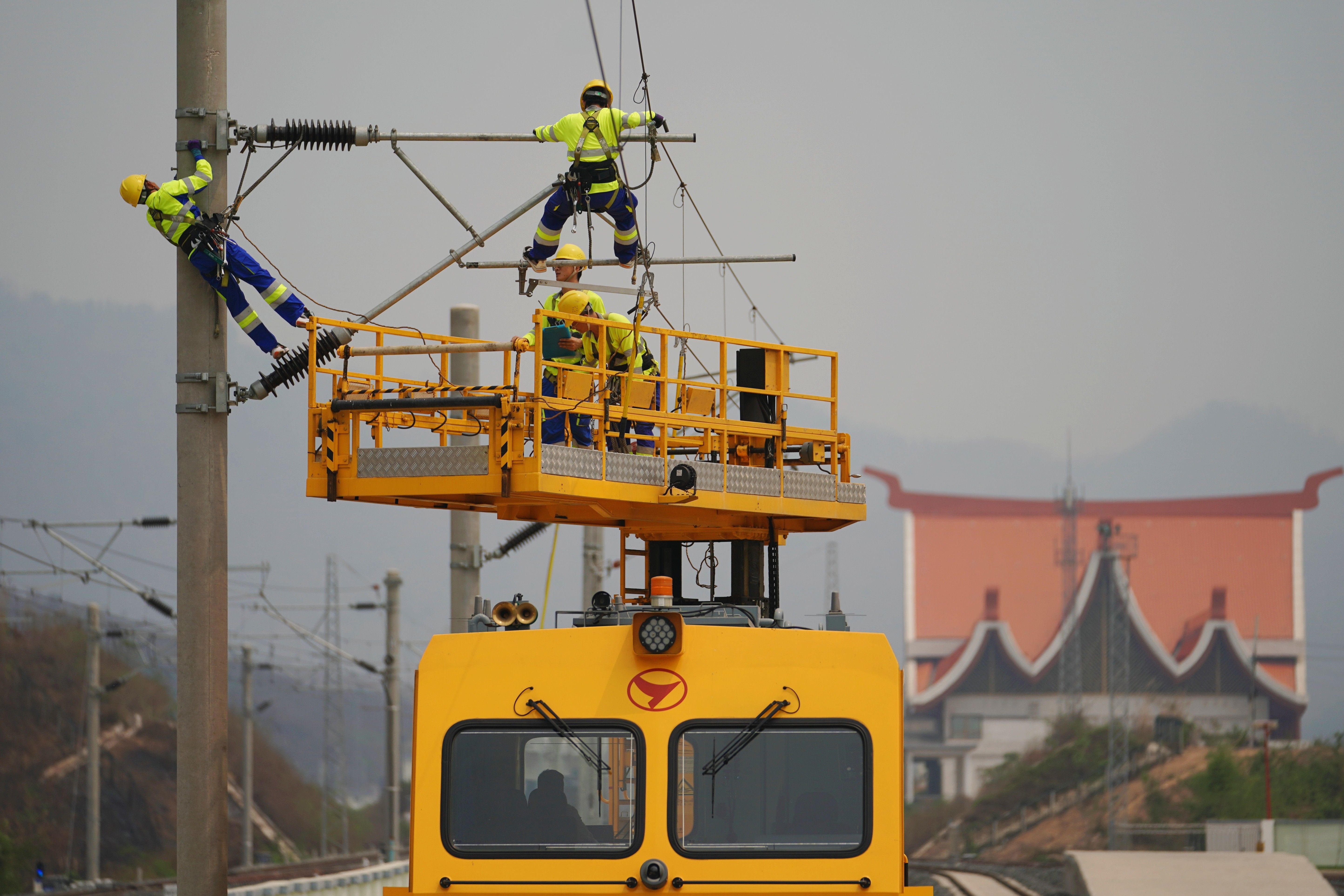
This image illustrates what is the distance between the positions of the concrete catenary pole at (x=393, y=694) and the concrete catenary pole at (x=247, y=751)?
8.20m

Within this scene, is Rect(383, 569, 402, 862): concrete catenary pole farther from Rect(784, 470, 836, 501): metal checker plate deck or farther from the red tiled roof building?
the red tiled roof building

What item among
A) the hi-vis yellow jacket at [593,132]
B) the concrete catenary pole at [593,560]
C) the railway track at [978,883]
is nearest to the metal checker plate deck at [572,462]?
the hi-vis yellow jacket at [593,132]

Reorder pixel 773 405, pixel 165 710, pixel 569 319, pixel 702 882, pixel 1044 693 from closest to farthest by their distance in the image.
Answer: pixel 702 882 → pixel 569 319 → pixel 773 405 → pixel 165 710 → pixel 1044 693

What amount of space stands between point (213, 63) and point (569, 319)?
3396 mm

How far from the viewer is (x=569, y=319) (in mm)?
9133

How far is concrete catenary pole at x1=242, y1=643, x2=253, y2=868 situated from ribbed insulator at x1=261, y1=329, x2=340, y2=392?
29417 millimetres

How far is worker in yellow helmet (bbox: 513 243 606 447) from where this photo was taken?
9.51 m

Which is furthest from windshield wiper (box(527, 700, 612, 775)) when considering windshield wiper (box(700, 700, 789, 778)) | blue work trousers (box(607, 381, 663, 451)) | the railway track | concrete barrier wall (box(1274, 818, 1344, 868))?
concrete barrier wall (box(1274, 818, 1344, 868))

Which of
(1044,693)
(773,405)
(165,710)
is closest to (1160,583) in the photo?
(1044,693)

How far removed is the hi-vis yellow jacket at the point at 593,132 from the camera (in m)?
10.9

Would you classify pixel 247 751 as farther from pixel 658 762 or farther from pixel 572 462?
pixel 658 762

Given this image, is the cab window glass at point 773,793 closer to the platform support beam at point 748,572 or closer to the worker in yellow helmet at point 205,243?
the platform support beam at point 748,572

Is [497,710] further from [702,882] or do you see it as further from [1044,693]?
[1044,693]

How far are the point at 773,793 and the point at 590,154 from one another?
5324 mm
